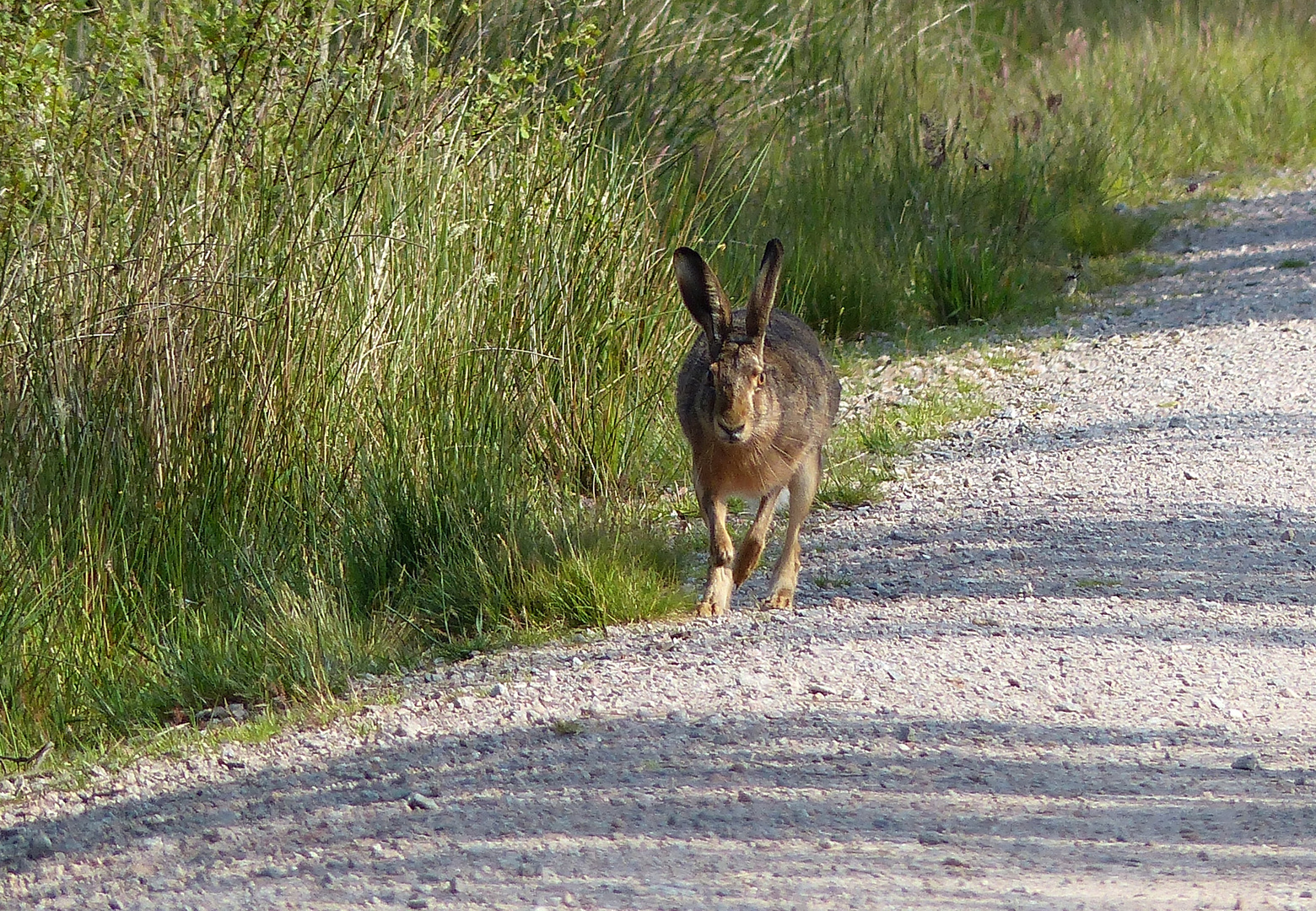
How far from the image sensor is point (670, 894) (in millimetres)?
3385

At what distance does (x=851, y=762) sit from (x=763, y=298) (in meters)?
2.05

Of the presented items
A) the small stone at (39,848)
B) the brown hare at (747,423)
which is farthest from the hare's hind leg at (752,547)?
the small stone at (39,848)

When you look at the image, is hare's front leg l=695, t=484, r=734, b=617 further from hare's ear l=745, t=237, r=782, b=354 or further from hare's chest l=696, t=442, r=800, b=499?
hare's ear l=745, t=237, r=782, b=354

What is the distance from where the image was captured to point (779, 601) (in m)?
5.78

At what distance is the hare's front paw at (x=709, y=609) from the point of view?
5.68m

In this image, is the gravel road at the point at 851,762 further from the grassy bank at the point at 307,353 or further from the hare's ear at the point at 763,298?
the hare's ear at the point at 763,298

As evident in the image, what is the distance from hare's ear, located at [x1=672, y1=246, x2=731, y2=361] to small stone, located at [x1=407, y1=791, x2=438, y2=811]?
220 centimetres

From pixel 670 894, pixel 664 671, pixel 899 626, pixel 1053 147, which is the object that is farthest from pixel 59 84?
pixel 1053 147

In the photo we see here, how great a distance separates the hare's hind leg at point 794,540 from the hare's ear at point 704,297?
644 millimetres

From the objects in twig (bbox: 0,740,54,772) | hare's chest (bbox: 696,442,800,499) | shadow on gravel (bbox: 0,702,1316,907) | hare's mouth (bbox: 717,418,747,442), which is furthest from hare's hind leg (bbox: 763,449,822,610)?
twig (bbox: 0,740,54,772)

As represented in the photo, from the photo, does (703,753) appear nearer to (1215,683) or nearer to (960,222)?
(1215,683)

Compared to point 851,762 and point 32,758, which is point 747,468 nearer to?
point 851,762

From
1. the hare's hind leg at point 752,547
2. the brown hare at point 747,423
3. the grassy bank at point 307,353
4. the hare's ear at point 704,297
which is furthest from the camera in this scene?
the hare's hind leg at point 752,547

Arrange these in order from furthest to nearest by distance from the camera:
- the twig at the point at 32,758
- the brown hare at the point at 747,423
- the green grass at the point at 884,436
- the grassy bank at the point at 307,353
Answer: the green grass at the point at 884,436 < the brown hare at the point at 747,423 < the grassy bank at the point at 307,353 < the twig at the point at 32,758
